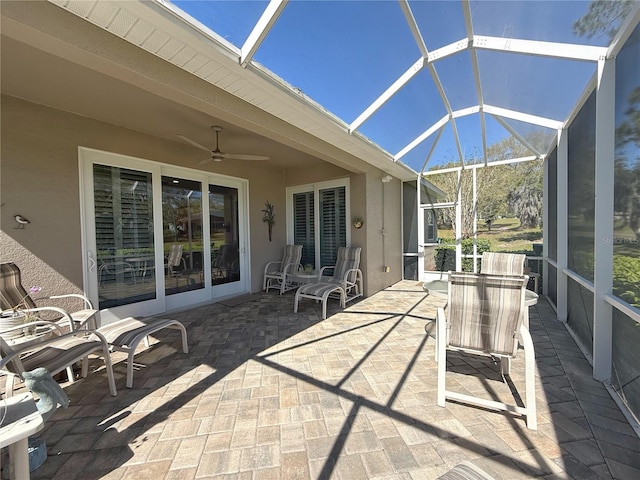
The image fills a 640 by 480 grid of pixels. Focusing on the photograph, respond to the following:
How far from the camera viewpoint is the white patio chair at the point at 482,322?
217 centimetres

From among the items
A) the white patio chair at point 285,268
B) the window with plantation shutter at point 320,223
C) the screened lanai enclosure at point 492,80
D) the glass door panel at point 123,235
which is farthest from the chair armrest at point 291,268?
the screened lanai enclosure at point 492,80

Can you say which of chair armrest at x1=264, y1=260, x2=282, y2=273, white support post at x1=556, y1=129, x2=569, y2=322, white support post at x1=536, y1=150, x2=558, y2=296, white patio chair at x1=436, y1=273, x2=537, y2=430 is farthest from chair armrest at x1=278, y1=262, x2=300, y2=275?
white support post at x1=536, y1=150, x2=558, y2=296

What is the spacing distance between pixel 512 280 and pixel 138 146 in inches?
208

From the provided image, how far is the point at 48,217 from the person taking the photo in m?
3.41

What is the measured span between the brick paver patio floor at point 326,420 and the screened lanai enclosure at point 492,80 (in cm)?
63

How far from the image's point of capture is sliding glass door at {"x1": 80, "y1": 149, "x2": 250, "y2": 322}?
12.9ft

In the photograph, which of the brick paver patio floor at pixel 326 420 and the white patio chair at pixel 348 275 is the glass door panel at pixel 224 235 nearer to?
the white patio chair at pixel 348 275

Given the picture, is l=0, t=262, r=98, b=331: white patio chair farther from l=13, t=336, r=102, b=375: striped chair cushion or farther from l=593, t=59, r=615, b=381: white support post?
l=593, t=59, r=615, b=381: white support post

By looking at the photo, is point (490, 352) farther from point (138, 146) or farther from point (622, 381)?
point (138, 146)

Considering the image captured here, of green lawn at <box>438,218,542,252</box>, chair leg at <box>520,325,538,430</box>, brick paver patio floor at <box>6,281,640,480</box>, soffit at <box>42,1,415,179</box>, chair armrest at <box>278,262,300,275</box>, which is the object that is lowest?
brick paver patio floor at <box>6,281,640,480</box>

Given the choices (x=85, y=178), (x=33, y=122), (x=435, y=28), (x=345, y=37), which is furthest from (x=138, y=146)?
(x=435, y=28)

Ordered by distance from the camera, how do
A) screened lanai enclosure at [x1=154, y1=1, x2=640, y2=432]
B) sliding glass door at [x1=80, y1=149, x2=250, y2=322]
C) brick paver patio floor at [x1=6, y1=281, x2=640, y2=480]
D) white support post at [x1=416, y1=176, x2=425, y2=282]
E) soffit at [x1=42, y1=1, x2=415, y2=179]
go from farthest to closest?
white support post at [x1=416, y1=176, x2=425, y2=282], sliding glass door at [x1=80, y1=149, x2=250, y2=322], screened lanai enclosure at [x1=154, y1=1, x2=640, y2=432], soffit at [x1=42, y1=1, x2=415, y2=179], brick paver patio floor at [x1=6, y1=281, x2=640, y2=480]

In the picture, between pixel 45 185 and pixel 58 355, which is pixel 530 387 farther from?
pixel 45 185

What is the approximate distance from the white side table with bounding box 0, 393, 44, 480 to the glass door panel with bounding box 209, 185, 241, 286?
13.8 ft
